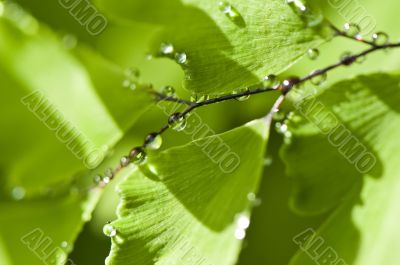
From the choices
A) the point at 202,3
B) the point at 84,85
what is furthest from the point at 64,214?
the point at 202,3

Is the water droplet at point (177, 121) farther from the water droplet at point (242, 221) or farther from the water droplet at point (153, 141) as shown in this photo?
the water droplet at point (242, 221)

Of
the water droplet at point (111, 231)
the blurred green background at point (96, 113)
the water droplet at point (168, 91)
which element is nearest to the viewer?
the water droplet at point (111, 231)

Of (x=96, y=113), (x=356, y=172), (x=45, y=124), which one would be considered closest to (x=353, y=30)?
(x=356, y=172)

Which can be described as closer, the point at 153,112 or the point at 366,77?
the point at 366,77

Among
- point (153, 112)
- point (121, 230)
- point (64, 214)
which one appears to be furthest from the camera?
point (153, 112)

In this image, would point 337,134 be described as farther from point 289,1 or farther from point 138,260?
point 138,260

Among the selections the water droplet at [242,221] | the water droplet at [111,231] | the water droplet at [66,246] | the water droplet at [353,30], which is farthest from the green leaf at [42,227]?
the water droplet at [353,30]
